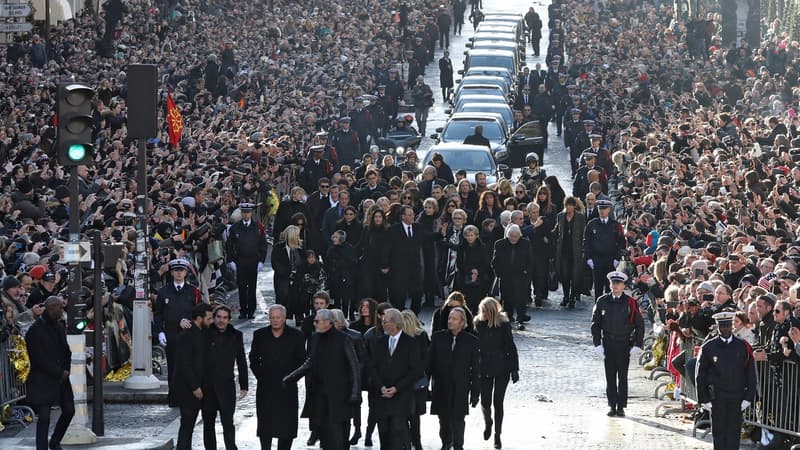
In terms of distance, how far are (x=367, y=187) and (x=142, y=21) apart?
21663 mm

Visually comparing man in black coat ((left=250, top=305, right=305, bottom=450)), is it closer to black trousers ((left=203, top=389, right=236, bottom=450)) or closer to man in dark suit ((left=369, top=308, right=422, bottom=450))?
black trousers ((left=203, top=389, right=236, bottom=450))

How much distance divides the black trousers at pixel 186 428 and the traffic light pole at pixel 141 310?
3470 mm

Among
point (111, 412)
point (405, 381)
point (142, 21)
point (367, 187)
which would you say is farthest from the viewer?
point (142, 21)

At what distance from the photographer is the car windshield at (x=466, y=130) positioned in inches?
1672

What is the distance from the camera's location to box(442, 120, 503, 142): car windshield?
42.5 metres

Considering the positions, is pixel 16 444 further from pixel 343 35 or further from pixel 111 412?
pixel 343 35

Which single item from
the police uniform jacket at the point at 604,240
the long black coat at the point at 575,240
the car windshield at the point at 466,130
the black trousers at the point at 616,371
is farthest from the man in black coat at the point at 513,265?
the car windshield at the point at 466,130

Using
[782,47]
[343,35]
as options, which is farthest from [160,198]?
[343,35]

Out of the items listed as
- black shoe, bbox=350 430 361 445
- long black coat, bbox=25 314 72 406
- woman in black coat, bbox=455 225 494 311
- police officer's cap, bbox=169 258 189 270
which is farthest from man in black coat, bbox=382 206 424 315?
long black coat, bbox=25 314 72 406

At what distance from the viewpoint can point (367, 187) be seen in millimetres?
31062

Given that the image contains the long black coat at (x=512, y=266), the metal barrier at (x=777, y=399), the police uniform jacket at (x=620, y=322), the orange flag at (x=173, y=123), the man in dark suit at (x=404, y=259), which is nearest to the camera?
the metal barrier at (x=777, y=399)

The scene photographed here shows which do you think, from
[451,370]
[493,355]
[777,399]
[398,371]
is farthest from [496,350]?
[777,399]

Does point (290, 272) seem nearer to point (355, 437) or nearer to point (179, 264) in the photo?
point (179, 264)

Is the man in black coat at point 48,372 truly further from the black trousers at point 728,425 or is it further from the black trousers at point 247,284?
the black trousers at point 247,284
